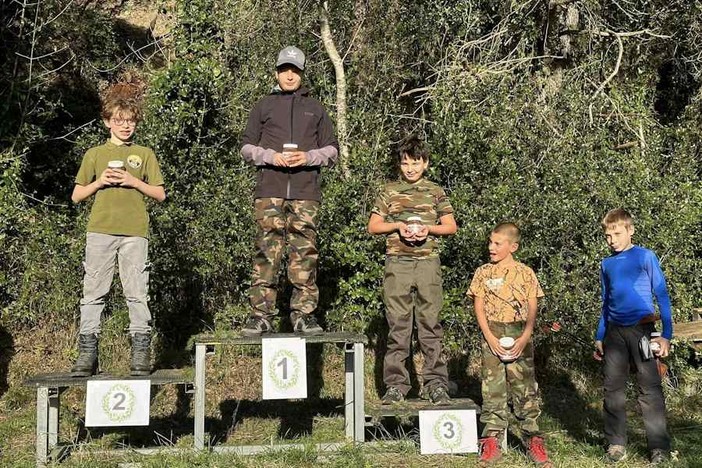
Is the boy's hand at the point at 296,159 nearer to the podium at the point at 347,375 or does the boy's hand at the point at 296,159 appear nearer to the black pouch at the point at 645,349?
the podium at the point at 347,375

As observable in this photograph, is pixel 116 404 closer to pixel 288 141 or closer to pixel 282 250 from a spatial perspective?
pixel 282 250

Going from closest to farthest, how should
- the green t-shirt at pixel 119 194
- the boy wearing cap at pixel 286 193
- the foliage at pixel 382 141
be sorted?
1. the green t-shirt at pixel 119 194
2. the boy wearing cap at pixel 286 193
3. the foliage at pixel 382 141

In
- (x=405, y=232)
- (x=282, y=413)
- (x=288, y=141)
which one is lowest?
(x=282, y=413)

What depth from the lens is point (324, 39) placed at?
25.6 feet

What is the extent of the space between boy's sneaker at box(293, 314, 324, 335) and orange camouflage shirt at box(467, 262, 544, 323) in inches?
40.3

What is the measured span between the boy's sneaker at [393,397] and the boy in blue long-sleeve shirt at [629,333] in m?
1.33

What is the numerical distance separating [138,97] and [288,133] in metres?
1.01

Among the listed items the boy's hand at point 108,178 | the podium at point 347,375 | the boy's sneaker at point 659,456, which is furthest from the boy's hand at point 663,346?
the boy's hand at point 108,178

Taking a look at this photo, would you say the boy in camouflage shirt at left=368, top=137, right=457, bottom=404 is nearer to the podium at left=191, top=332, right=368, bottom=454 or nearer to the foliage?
the podium at left=191, top=332, right=368, bottom=454

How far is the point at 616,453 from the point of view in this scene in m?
4.45

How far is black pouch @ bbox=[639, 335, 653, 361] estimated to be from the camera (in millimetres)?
4309

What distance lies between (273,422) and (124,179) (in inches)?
89.2

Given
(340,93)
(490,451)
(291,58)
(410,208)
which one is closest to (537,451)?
(490,451)

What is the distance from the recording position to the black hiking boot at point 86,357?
4.19m
